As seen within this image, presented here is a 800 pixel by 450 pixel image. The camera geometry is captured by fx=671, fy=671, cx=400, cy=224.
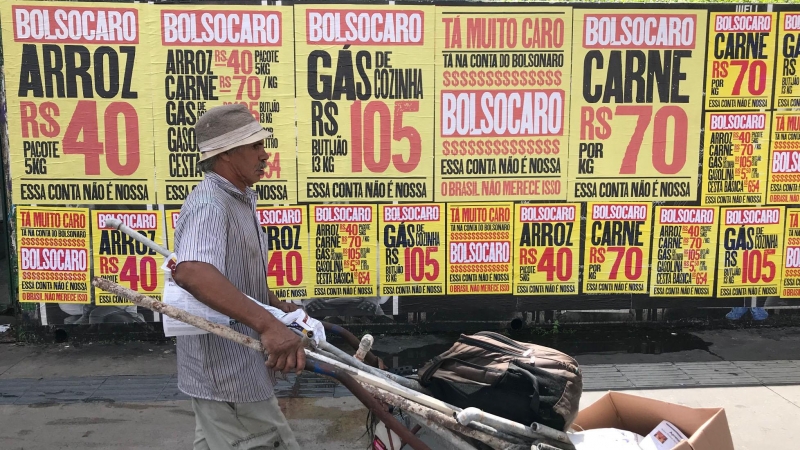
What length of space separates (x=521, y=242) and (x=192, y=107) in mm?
3182

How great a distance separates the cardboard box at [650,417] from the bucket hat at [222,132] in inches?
78.2

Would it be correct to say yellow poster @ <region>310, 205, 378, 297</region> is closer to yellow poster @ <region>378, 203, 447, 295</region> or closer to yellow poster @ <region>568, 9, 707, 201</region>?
yellow poster @ <region>378, 203, 447, 295</region>

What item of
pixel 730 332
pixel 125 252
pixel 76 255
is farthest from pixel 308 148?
pixel 730 332

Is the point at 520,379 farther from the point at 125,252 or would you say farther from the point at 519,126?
the point at 125,252

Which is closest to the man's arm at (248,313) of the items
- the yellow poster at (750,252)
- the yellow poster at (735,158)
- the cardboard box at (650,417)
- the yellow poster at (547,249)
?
the cardboard box at (650,417)

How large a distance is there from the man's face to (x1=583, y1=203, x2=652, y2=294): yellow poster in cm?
405

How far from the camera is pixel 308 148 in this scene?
5965mm

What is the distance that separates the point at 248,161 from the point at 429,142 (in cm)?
334

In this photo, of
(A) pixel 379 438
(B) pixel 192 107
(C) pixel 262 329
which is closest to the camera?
(C) pixel 262 329

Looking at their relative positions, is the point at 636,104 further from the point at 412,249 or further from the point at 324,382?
the point at 324,382

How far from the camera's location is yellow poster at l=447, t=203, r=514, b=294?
20.1 feet

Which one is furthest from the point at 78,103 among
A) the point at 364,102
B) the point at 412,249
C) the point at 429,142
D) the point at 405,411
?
the point at 405,411

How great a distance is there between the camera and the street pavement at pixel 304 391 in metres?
4.48

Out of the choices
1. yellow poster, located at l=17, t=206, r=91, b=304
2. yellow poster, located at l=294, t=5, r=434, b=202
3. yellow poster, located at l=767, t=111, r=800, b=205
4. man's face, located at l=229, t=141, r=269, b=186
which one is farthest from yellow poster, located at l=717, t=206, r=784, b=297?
yellow poster, located at l=17, t=206, r=91, b=304
